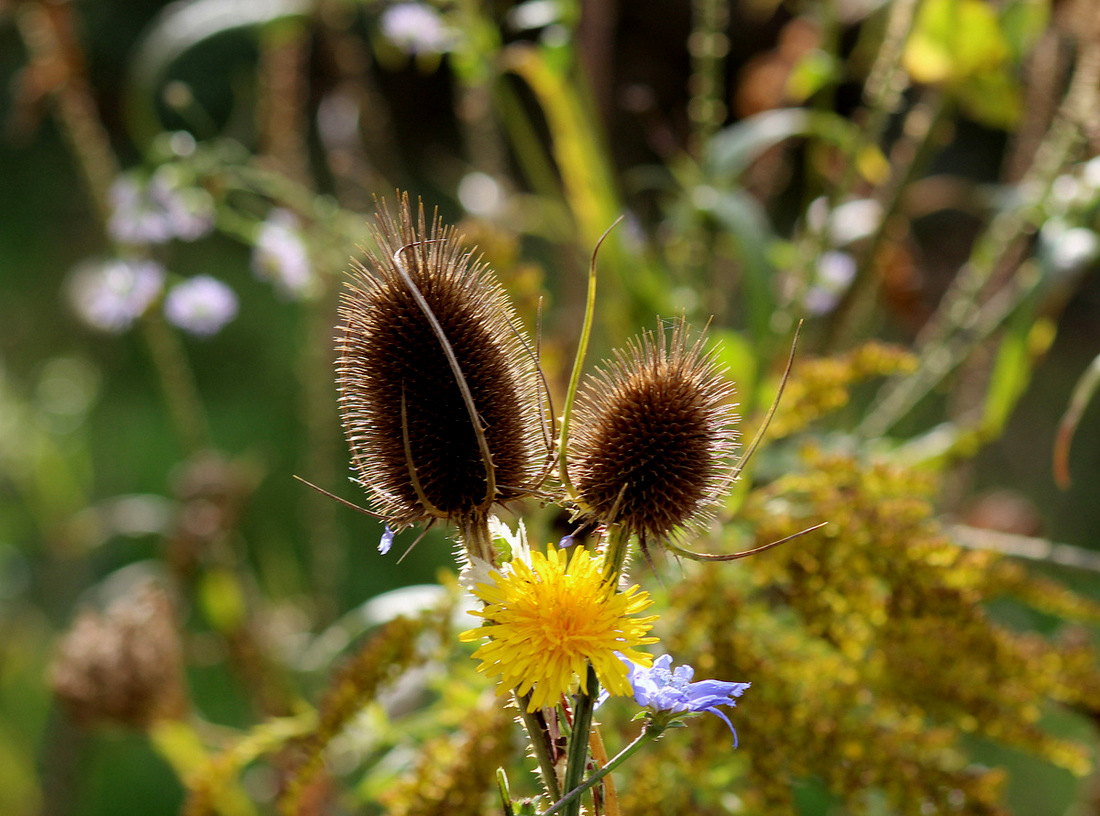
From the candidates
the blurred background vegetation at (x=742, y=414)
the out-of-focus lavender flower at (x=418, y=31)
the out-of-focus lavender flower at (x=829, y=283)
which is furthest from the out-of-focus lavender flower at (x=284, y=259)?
the out-of-focus lavender flower at (x=829, y=283)

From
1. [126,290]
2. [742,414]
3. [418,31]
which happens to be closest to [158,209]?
[126,290]

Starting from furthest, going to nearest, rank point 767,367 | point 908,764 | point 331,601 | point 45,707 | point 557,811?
point 45,707
point 331,601
point 767,367
point 908,764
point 557,811

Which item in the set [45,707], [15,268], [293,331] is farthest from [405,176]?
[45,707]

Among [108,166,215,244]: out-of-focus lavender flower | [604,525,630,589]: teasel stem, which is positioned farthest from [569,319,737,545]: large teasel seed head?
[108,166,215,244]: out-of-focus lavender flower

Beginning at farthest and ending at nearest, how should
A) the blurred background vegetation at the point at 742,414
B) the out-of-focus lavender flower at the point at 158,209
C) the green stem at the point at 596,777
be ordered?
1. the out-of-focus lavender flower at the point at 158,209
2. the blurred background vegetation at the point at 742,414
3. the green stem at the point at 596,777

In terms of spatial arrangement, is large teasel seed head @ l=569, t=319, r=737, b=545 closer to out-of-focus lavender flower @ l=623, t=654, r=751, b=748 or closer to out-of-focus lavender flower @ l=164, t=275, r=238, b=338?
out-of-focus lavender flower @ l=623, t=654, r=751, b=748

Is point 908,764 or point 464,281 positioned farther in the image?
point 908,764

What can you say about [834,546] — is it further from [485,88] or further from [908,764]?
[485,88]

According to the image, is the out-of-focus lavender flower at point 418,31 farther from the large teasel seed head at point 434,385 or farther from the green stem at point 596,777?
the green stem at point 596,777

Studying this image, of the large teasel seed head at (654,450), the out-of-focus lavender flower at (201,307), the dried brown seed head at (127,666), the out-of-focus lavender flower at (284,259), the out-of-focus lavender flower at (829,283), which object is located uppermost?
the out-of-focus lavender flower at (201,307)
